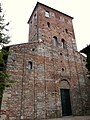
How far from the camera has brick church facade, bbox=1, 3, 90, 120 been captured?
11.5 meters

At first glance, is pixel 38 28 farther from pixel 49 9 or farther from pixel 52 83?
pixel 52 83

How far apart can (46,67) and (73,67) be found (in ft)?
12.3

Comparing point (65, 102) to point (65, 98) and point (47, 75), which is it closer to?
point (65, 98)

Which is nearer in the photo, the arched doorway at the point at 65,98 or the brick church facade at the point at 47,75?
the brick church facade at the point at 47,75

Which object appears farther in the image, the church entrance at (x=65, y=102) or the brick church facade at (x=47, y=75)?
the church entrance at (x=65, y=102)

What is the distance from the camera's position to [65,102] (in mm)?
13969

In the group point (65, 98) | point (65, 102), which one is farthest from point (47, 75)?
point (65, 102)

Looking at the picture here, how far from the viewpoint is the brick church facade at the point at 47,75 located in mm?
11547

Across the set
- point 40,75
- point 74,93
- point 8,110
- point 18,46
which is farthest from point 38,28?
point 8,110

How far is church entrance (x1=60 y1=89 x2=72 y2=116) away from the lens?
13.6 metres

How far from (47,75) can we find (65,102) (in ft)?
11.1

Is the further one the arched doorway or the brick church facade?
the arched doorway

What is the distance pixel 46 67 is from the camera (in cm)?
1413

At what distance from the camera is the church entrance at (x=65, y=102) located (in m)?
13.6
